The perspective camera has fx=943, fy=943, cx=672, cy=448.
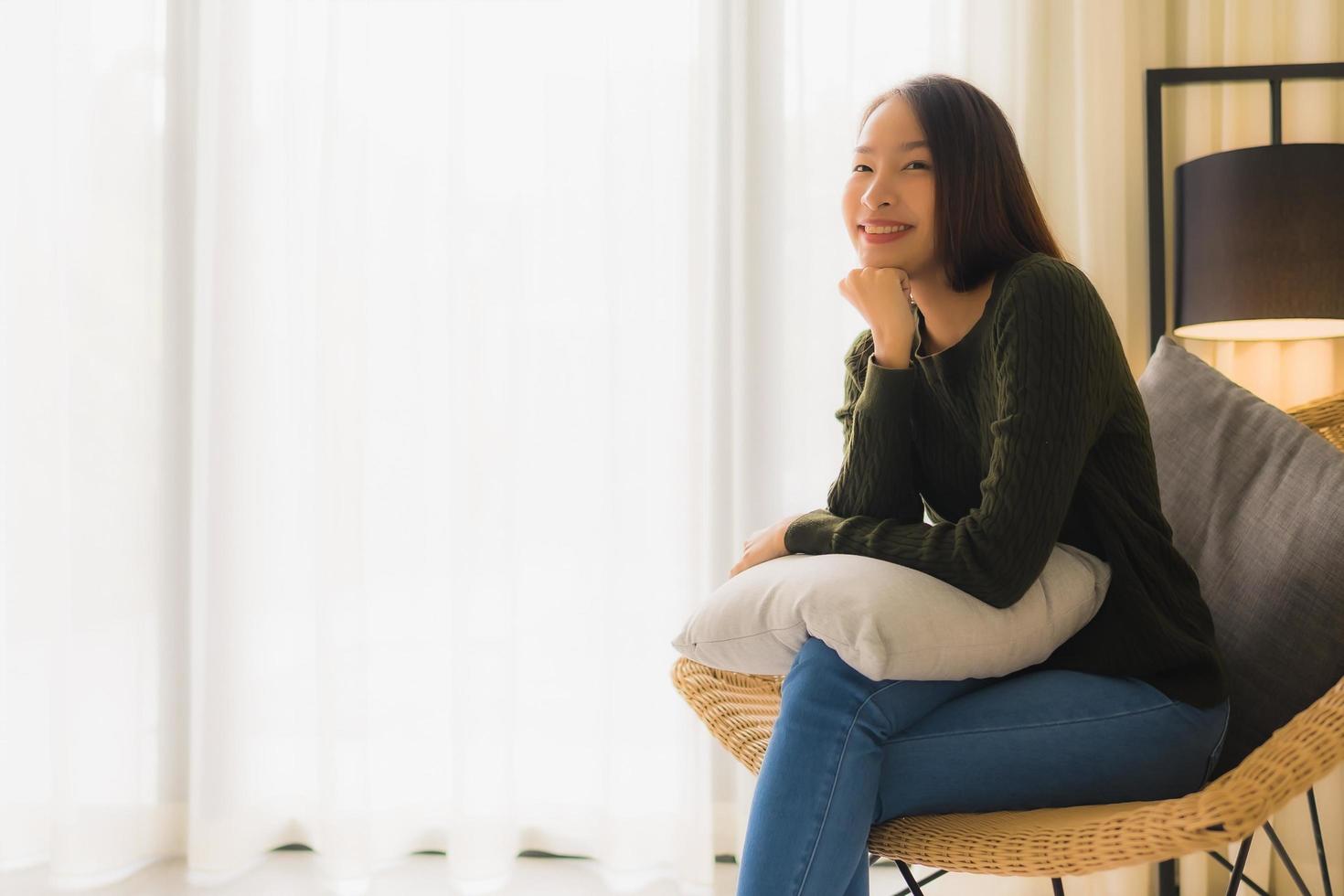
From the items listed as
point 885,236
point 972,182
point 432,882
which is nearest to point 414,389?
point 432,882

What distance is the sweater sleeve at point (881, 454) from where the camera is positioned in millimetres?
1102

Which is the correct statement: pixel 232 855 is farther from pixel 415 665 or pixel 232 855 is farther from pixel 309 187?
pixel 309 187

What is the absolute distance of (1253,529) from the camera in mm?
1217

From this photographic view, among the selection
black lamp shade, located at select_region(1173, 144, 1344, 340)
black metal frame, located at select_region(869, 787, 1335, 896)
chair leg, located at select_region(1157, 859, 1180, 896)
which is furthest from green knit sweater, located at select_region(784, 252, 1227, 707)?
chair leg, located at select_region(1157, 859, 1180, 896)

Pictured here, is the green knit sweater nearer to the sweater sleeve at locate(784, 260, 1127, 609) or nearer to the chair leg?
the sweater sleeve at locate(784, 260, 1127, 609)

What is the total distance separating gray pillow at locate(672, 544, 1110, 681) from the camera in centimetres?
90

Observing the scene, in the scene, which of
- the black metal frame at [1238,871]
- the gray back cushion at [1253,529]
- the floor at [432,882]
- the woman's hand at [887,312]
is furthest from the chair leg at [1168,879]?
the woman's hand at [887,312]

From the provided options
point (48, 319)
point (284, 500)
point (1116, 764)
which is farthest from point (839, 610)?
point (48, 319)

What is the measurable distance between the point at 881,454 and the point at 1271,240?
2.75 ft

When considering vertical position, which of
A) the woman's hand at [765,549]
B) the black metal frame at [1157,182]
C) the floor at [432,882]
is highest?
the black metal frame at [1157,182]

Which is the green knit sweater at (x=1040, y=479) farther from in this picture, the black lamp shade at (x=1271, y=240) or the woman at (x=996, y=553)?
the black lamp shade at (x=1271, y=240)

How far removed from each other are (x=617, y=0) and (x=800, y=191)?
1.71ft

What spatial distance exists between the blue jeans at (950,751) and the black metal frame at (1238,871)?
0.09 meters

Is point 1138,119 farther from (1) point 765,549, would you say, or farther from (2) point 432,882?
(2) point 432,882
